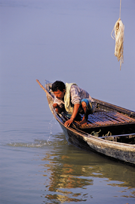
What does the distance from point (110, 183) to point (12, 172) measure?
3.97 feet

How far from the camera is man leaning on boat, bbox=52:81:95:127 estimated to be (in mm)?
Result: 4297

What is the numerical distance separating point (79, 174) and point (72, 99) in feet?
3.40

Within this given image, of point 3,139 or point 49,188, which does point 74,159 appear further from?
point 3,139

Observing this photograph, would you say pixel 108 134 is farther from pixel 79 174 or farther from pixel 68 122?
pixel 79 174

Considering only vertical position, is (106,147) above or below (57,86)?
below

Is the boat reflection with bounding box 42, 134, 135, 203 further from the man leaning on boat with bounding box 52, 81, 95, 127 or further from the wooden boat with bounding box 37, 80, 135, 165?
the man leaning on boat with bounding box 52, 81, 95, 127

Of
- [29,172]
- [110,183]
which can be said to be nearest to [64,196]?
[110,183]

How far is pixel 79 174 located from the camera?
3803 millimetres

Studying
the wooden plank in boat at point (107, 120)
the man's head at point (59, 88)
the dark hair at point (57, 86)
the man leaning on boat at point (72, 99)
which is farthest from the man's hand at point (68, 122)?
the dark hair at point (57, 86)

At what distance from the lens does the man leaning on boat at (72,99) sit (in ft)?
14.1

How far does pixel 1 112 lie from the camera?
26.7 feet

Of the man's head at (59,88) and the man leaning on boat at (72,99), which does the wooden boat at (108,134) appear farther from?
the man's head at (59,88)

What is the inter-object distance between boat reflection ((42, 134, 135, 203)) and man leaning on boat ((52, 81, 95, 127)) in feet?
1.65

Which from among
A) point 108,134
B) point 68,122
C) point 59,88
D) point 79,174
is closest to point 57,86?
point 59,88
